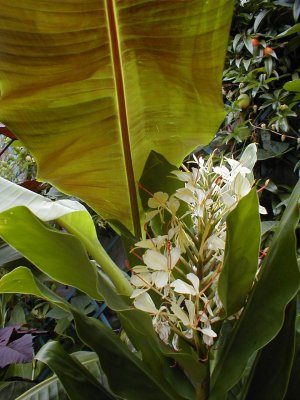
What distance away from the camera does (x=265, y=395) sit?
0.58 metres

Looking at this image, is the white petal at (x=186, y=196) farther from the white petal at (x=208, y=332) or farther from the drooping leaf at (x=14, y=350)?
the drooping leaf at (x=14, y=350)

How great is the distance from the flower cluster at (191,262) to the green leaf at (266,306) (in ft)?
0.12

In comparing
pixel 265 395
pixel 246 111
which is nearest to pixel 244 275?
pixel 265 395

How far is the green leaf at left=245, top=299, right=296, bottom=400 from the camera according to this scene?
A: 1.85ft

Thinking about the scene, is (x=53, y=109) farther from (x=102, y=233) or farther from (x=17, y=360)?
(x=102, y=233)

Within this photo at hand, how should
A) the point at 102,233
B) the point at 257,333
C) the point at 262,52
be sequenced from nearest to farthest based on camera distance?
the point at 257,333 → the point at 262,52 → the point at 102,233

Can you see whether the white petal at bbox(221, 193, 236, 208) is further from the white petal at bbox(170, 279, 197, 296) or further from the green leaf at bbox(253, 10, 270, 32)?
the green leaf at bbox(253, 10, 270, 32)

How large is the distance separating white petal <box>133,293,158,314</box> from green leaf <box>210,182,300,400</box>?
0.11 meters

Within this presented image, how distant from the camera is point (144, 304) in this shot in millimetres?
522

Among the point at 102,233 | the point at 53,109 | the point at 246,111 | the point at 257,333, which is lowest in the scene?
the point at 102,233

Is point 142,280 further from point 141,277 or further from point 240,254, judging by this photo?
point 240,254

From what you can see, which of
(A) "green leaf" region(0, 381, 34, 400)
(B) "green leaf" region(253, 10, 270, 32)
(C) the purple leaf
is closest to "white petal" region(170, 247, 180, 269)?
(C) the purple leaf

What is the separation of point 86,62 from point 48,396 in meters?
0.46

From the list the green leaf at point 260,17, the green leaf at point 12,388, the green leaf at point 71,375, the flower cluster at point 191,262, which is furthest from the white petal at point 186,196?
the green leaf at point 260,17
